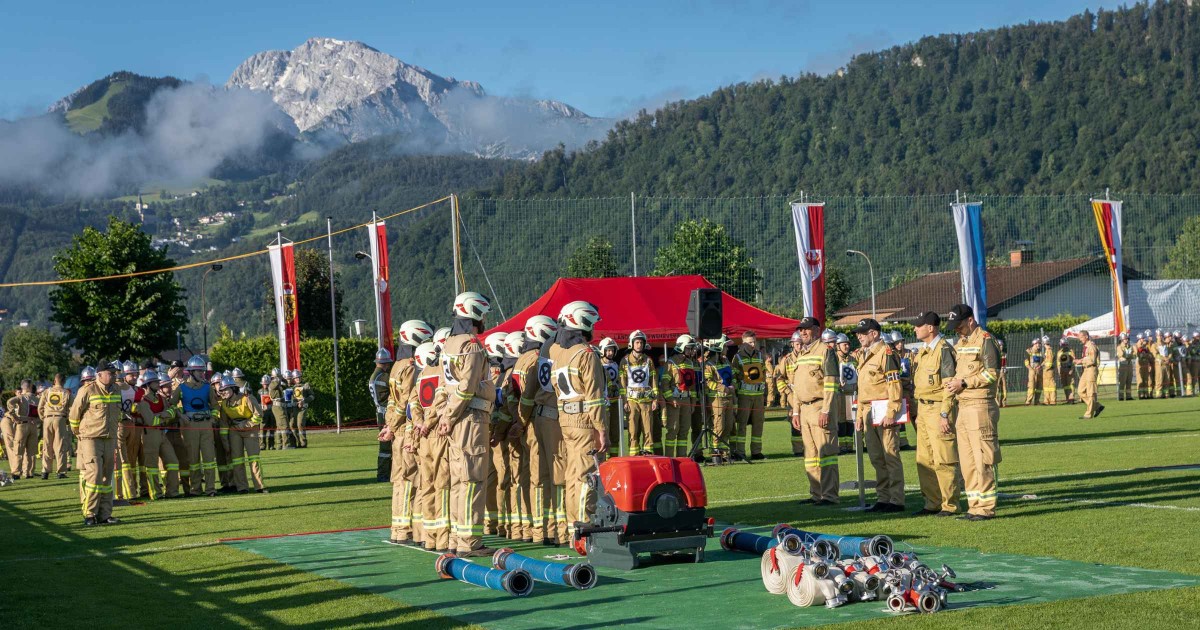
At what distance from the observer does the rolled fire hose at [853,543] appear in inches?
372

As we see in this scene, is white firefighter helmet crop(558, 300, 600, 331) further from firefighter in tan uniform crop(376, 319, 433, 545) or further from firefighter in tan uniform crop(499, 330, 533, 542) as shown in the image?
firefighter in tan uniform crop(376, 319, 433, 545)

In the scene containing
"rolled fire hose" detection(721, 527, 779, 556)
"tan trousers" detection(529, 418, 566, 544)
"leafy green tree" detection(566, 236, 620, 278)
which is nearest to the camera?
"rolled fire hose" detection(721, 527, 779, 556)

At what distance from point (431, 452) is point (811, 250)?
2101 centimetres

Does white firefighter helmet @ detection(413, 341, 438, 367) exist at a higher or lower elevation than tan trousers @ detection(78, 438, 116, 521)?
higher

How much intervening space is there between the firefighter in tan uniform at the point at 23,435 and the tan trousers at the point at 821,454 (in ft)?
71.6

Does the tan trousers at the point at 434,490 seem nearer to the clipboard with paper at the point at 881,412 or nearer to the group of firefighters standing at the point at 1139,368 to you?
the clipboard with paper at the point at 881,412

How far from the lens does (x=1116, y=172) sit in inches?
5374

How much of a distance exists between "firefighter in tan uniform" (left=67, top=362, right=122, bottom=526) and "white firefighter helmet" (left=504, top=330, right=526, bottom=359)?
683 cm

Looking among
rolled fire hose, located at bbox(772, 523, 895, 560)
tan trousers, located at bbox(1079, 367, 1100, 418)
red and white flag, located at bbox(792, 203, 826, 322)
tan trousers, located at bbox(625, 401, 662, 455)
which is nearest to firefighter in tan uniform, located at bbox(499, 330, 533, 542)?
rolled fire hose, located at bbox(772, 523, 895, 560)

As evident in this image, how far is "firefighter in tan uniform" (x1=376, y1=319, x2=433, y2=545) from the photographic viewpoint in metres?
13.4

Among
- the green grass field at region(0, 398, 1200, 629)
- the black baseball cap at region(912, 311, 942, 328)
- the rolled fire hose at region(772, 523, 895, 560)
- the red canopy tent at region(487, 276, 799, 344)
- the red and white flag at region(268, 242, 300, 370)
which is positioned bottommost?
the green grass field at region(0, 398, 1200, 629)

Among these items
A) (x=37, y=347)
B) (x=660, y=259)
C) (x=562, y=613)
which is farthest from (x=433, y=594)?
(x=37, y=347)

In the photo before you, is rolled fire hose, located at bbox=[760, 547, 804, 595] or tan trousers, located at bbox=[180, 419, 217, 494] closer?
rolled fire hose, located at bbox=[760, 547, 804, 595]

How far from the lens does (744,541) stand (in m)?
11.5
